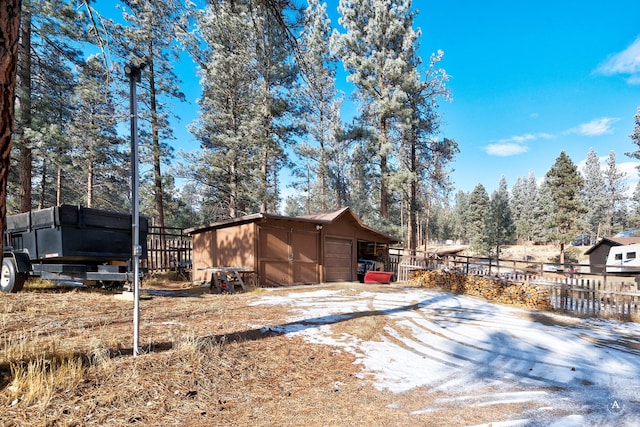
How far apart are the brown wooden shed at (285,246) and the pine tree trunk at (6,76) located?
9026 mm

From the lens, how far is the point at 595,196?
5578 cm

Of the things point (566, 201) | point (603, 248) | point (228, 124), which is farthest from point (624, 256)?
point (228, 124)

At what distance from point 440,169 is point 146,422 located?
2122 centimetres

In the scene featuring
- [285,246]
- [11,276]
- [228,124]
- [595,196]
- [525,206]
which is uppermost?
[228,124]

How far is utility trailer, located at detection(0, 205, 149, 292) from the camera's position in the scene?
687 cm

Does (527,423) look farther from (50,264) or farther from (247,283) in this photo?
(247,283)

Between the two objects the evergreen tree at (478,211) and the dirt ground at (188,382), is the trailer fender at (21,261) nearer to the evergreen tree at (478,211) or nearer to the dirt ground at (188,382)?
the dirt ground at (188,382)

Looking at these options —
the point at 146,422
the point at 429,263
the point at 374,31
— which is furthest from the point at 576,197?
the point at 146,422

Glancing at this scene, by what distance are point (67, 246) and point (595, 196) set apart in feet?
240

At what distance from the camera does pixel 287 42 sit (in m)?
5.00

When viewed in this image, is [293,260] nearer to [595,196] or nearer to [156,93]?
[156,93]

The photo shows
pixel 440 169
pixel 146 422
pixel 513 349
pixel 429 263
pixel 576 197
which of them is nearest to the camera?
pixel 146 422

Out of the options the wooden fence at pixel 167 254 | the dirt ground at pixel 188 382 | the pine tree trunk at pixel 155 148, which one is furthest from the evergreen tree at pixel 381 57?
the dirt ground at pixel 188 382

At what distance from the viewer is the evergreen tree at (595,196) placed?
54.2 metres
